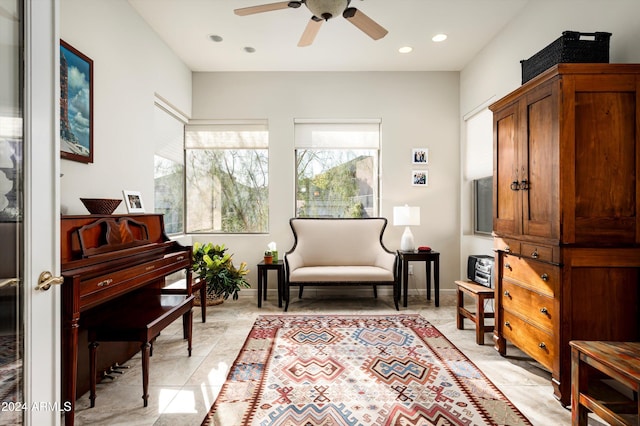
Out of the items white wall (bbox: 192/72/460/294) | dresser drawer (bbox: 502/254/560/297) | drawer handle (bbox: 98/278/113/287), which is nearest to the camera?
drawer handle (bbox: 98/278/113/287)

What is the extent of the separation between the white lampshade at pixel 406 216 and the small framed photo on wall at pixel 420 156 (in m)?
0.75

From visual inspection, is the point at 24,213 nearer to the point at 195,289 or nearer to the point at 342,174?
the point at 195,289

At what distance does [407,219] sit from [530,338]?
84.4 inches

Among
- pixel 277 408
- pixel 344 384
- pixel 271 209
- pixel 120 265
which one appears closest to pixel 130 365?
pixel 120 265

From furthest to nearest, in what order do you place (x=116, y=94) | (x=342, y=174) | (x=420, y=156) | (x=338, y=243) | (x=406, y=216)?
1. (x=342, y=174)
2. (x=420, y=156)
3. (x=338, y=243)
4. (x=406, y=216)
5. (x=116, y=94)

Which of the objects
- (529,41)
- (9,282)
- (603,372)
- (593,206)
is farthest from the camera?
(529,41)

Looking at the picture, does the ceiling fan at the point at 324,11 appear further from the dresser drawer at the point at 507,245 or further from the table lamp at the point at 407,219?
the table lamp at the point at 407,219

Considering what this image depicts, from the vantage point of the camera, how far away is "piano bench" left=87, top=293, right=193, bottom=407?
193 cm

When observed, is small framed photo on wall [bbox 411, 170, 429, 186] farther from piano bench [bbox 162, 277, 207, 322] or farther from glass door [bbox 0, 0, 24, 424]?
glass door [bbox 0, 0, 24, 424]

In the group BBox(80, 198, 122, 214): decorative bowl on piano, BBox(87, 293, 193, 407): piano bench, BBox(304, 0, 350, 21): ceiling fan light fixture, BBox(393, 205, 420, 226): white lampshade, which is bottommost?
BBox(87, 293, 193, 407): piano bench

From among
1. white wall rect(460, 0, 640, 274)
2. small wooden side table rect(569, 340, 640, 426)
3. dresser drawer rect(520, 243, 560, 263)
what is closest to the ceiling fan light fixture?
white wall rect(460, 0, 640, 274)

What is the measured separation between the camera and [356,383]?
2.20 meters

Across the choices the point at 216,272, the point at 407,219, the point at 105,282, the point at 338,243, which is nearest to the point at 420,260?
the point at 407,219

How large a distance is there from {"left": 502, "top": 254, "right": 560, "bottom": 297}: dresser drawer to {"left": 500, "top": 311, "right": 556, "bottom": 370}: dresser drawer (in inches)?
10.6
